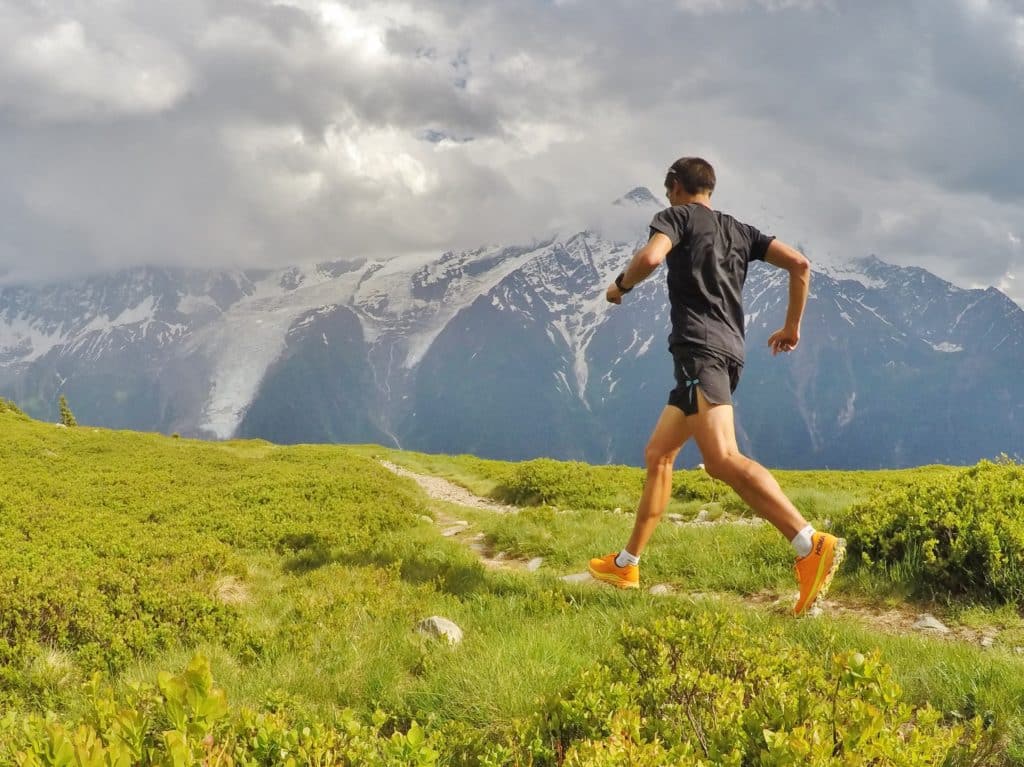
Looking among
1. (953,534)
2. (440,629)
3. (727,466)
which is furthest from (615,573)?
(953,534)

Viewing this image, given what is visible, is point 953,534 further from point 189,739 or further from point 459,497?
point 459,497

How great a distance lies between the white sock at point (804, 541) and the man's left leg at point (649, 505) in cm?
117

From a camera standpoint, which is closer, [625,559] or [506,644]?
[506,644]

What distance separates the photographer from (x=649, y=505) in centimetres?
587

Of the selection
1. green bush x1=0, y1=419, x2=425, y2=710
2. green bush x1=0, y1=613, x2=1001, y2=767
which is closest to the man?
green bush x1=0, y1=613, x2=1001, y2=767

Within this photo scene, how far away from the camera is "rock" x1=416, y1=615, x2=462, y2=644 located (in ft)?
15.1

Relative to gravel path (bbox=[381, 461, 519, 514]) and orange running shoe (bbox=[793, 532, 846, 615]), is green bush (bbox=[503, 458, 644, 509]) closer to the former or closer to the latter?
gravel path (bbox=[381, 461, 519, 514])

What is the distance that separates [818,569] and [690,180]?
3.56 metres

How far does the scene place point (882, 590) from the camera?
568cm

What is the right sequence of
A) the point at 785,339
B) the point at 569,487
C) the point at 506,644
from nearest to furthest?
the point at 506,644, the point at 785,339, the point at 569,487

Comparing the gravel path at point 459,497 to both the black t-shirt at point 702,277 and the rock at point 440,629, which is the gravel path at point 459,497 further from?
the black t-shirt at point 702,277

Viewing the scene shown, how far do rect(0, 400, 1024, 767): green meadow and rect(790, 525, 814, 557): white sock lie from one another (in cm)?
68

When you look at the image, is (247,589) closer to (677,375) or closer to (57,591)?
(57,591)

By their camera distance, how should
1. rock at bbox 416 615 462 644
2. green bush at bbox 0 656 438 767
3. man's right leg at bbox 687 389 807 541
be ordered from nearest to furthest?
1. green bush at bbox 0 656 438 767
2. rock at bbox 416 615 462 644
3. man's right leg at bbox 687 389 807 541
